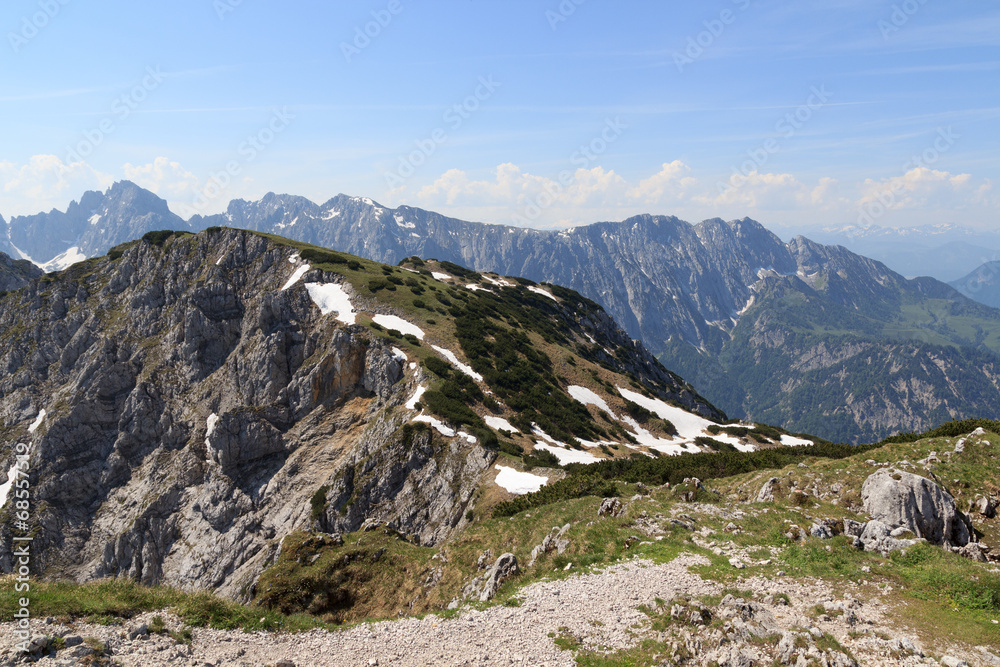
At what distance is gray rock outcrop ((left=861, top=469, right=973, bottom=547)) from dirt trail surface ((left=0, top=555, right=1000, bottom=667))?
7310 mm

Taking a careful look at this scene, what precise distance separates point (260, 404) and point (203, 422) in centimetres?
1239

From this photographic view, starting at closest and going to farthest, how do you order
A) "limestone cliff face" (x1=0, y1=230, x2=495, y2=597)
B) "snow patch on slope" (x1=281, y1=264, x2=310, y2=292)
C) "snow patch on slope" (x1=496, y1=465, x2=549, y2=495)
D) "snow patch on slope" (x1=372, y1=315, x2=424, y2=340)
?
"snow patch on slope" (x1=496, y1=465, x2=549, y2=495), "limestone cliff face" (x1=0, y1=230, x2=495, y2=597), "snow patch on slope" (x1=372, y1=315, x2=424, y2=340), "snow patch on slope" (x1=281, y1=264, x2=310, y2=292)

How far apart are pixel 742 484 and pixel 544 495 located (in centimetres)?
1246

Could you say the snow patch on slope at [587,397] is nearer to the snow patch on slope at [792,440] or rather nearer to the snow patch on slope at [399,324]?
the snow patch on slope at [399,324]

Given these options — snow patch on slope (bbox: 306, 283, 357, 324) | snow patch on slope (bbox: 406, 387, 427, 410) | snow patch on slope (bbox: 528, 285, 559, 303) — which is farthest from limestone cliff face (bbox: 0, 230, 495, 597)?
snow patch on slope (bbox: 528, 285, 559, 303)

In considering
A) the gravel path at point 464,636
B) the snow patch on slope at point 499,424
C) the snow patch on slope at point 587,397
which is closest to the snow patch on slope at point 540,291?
the snow patch on slope at point 587,397

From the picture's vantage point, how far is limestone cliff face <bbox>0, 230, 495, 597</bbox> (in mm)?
50281

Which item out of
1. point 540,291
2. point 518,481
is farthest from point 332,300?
point 540,291

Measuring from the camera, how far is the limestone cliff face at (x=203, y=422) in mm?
50281

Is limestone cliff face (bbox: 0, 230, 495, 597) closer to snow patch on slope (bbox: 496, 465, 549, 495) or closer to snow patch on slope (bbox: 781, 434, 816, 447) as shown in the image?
snow patch on slope (bbox: 496, 465, 549, 495)

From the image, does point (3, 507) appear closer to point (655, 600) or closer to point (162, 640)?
point (162, 640)

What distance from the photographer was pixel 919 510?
20.8 metres

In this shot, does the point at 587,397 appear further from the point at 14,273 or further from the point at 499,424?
the point at 14,273

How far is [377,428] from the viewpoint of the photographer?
53938 millimetres
